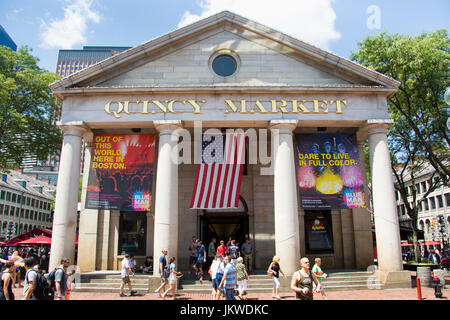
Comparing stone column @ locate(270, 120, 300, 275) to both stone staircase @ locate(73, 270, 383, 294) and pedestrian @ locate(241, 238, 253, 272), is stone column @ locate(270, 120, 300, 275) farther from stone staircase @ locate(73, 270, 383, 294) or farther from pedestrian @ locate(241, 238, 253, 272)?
pedestrian @ locate(241, 238, 253, 272)

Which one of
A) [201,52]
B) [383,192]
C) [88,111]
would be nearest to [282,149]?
[383,192]

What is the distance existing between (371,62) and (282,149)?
10268 millimetres

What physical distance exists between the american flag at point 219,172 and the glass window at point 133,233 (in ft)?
15.2

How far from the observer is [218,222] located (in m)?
19.8

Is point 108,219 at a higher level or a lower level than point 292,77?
lower

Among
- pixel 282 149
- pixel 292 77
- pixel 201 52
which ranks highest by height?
pixel 201 52

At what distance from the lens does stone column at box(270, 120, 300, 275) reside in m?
14.4

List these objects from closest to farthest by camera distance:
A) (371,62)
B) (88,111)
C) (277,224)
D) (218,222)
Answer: (277,224) < (88,111) < (218,222) < (371,62)

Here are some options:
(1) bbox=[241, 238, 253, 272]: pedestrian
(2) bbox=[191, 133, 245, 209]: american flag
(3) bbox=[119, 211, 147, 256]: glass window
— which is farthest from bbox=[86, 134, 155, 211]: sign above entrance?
(1) bbox=[241, 238, 253, 272]: pedestrian

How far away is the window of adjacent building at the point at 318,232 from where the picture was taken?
18.7 metres

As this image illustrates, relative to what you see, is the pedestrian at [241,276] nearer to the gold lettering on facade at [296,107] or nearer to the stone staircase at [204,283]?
the stone staircase at [204,283]

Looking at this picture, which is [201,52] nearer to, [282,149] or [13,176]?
[282,149]

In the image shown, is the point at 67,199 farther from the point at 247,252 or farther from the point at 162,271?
the point at 247,252

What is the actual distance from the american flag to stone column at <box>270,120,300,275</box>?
1.74 m
